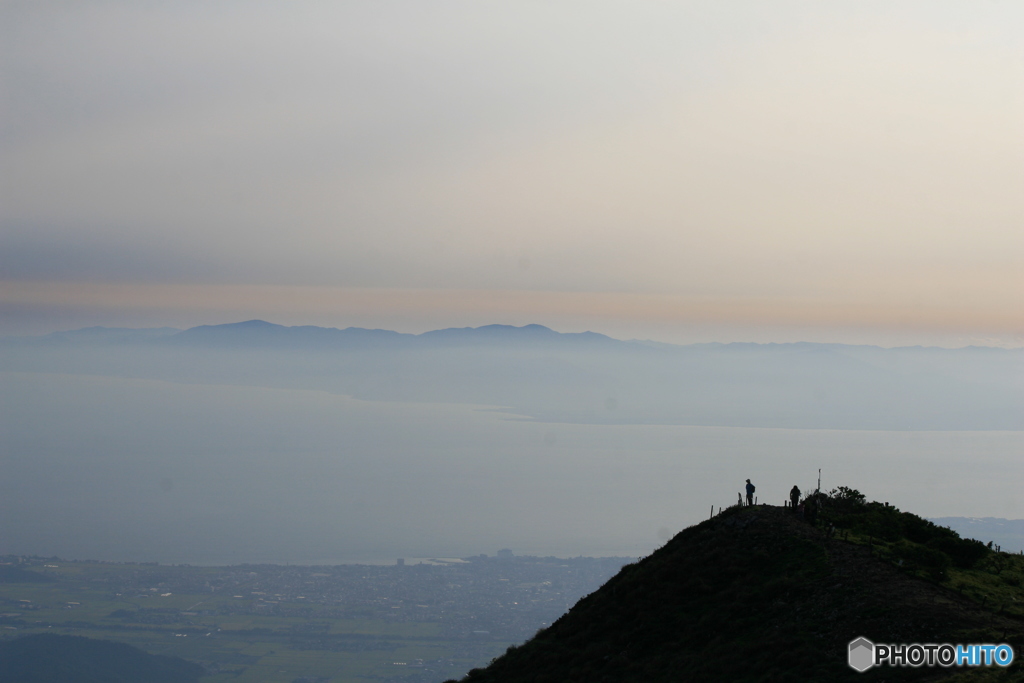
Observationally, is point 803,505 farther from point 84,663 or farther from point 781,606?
point 84,663

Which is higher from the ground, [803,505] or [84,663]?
[803,505]

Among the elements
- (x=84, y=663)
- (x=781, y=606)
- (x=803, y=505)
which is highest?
(x=803, y=505)

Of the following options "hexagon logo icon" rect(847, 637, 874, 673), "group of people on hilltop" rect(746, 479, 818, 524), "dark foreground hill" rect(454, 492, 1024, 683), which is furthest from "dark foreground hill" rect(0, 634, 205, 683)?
"hexagon logo icon" rect(847, 637, 874, 673)

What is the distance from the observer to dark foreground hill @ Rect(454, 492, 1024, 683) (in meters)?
19.0

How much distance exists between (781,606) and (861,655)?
428cm

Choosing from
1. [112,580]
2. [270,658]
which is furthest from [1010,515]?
[112,580]

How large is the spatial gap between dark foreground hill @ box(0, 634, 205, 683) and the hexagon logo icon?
115 meters

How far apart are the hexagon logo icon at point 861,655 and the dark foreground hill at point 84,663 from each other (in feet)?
376

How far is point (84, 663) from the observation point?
109 m

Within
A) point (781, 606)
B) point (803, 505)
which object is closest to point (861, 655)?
point (781, 606)

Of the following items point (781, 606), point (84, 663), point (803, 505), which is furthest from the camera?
point (84, 663)

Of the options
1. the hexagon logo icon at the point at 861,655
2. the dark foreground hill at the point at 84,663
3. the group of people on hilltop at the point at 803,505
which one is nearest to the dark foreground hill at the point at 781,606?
the hexagon logo icon at the point at 861,655

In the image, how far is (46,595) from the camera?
180 m

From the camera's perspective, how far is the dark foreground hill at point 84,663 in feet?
346
